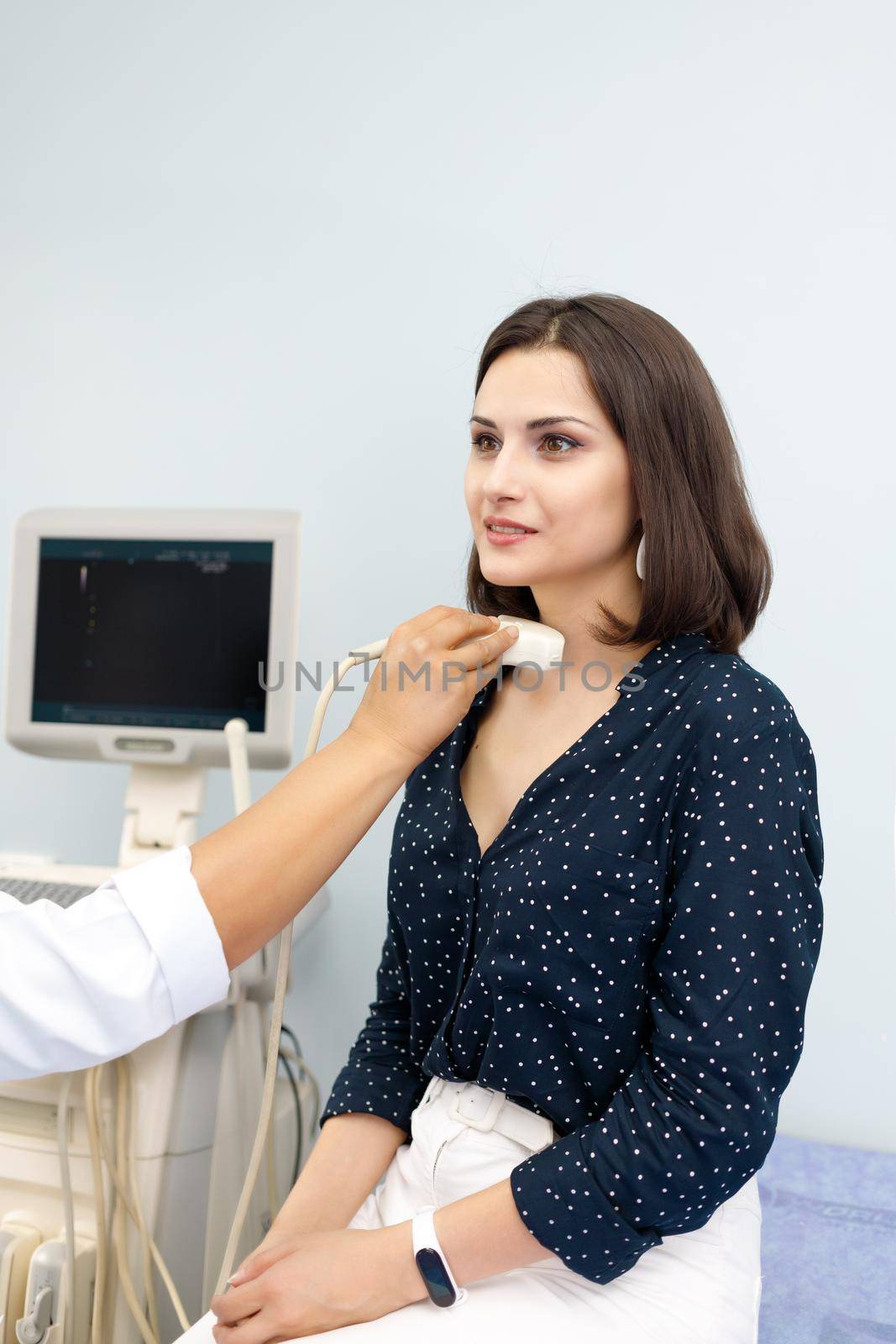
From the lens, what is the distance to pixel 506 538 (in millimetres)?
1174

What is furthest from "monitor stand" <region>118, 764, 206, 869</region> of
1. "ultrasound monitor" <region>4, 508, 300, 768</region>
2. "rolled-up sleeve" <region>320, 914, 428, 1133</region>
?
"rolled-up sleeve" <region>320, 914, 428, 1133</region>

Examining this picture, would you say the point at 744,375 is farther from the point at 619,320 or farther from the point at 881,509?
the point at 619,320

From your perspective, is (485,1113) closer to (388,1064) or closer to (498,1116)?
(498,1116)

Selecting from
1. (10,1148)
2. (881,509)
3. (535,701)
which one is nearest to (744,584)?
(535,701)

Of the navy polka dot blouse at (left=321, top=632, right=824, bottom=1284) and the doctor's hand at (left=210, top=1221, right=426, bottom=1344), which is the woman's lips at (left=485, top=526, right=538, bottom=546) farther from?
the doctor's hand at (left=210, top=1221, right=426, bottom=1344)

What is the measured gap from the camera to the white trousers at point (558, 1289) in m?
0.95

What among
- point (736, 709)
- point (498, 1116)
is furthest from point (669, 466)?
point (498, 1116)

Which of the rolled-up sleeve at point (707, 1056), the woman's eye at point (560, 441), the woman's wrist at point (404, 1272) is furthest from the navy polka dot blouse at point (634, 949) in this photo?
the woman's eye at point (560, 441)

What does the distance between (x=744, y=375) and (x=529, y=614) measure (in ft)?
2.12

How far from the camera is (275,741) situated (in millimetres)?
1632

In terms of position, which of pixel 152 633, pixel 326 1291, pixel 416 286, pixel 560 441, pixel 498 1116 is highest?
pixel 416 286

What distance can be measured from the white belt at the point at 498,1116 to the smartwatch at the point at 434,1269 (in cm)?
13

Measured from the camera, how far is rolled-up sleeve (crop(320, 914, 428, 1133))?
1.23 meters

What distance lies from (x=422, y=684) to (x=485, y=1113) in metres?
0.46
